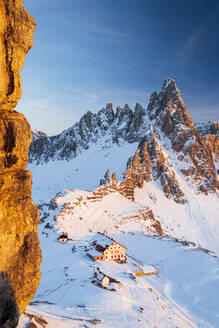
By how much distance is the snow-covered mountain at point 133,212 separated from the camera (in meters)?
25.6

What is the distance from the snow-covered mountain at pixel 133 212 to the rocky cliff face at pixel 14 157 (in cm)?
686

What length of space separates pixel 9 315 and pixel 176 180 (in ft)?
347

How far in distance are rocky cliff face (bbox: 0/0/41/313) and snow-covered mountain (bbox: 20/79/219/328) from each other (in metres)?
6.86

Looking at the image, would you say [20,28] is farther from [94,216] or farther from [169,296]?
[94,216]

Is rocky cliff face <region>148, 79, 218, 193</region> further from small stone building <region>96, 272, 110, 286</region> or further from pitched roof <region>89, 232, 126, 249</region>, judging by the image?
small stone building <region>96, 272, 110, 286</region>

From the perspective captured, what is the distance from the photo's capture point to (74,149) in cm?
12812

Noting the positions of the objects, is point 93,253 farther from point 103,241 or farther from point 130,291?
point 130,291

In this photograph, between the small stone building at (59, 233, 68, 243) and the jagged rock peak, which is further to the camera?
the jagged rock peak

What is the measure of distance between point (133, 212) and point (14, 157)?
62.2 meters

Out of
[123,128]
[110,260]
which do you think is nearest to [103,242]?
[110,260]

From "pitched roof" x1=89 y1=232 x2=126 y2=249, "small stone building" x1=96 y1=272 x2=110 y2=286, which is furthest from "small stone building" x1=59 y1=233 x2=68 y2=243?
"small stone building" x1=96 y1=272 x2=110 y2=286

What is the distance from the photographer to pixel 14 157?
9.60 m

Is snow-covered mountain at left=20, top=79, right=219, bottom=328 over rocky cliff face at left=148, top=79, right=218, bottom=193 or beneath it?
beneath

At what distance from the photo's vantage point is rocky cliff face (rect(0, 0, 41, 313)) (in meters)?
9.12
